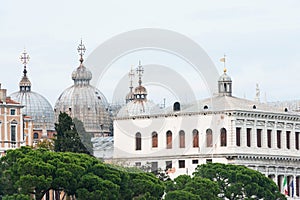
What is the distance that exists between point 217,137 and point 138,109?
80.8ft

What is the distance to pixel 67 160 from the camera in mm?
114188

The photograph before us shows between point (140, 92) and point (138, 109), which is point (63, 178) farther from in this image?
point (140, 92)

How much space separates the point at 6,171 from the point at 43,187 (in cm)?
304

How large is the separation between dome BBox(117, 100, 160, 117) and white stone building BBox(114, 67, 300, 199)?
1.56m

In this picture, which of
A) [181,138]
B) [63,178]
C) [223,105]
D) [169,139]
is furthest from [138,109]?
[63,178]

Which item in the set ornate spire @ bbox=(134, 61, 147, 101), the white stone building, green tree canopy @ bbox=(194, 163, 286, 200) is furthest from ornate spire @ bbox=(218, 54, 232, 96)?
ornate spire @ bbox=(134, 61, 147, 101)

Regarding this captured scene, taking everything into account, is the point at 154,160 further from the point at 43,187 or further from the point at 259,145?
the point at 43,187

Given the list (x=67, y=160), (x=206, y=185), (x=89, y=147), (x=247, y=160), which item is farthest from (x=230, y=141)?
(x=67, y=160)

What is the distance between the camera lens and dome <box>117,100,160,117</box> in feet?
505

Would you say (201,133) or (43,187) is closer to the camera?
(43,187)

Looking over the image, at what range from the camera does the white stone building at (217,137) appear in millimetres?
145125

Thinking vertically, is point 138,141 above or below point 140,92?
below

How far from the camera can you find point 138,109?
554 ft

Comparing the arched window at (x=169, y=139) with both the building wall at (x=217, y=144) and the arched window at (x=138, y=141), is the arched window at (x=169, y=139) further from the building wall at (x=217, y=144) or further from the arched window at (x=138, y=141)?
the arched window at (x=138, y=141)
